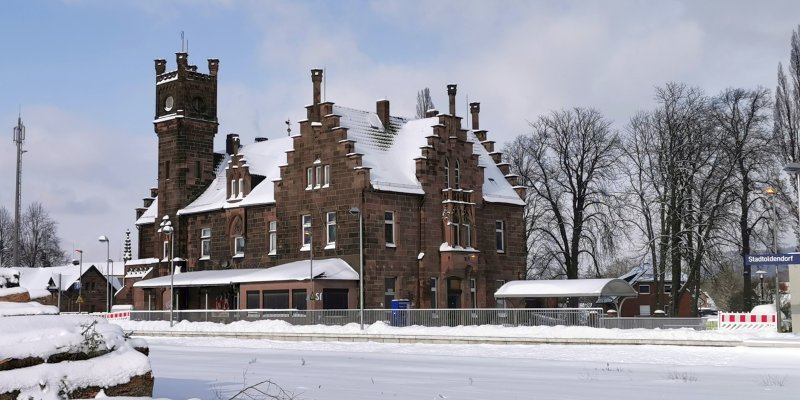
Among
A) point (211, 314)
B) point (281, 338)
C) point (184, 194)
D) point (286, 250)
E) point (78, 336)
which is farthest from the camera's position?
point (184, 194)

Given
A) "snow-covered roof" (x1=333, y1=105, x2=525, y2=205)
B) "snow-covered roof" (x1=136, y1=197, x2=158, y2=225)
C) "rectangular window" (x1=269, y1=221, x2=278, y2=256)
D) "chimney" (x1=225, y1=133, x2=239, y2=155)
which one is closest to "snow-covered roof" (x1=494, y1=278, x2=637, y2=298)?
"snow-covered roof" (x1=333, y1=105, x2=525, y2=205)

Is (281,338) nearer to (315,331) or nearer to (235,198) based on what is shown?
(315,331)

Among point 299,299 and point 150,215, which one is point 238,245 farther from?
point 150,215

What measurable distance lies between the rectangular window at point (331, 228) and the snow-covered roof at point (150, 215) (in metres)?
18.7

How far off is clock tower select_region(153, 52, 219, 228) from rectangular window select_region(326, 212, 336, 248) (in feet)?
50.2

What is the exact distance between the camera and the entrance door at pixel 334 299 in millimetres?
52062

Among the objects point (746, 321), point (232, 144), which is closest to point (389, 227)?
point (232, 144)

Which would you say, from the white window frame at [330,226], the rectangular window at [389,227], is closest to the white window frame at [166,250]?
the white window frame at [330,226]

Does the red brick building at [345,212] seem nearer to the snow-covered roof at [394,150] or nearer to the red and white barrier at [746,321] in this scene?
Result: the snow-covered roof at [394,150]

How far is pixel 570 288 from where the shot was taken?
155 ft

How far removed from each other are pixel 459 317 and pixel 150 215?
32.8 meters

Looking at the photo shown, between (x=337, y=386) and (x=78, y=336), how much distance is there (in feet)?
20.8

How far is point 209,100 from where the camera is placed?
2655 inches

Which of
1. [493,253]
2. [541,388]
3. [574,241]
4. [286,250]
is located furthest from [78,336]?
[574,241]
